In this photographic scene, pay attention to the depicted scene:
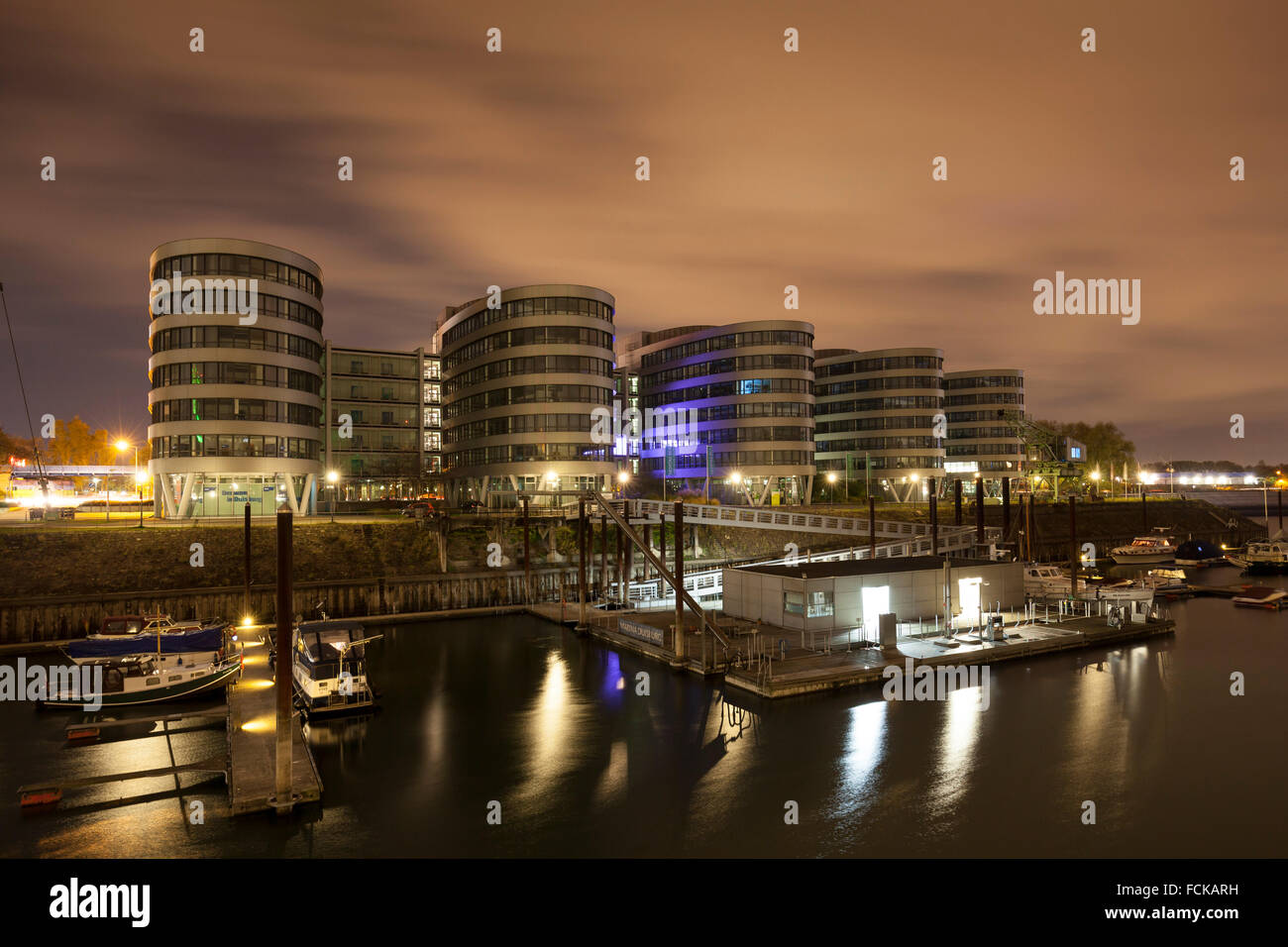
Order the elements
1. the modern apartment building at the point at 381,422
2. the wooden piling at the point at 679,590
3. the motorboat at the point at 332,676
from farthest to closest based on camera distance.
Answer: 1. the modern apartment building at the point at 381,422
2. the wooden piling at the point at 679,590
3. the motorboat at the point at 332,676

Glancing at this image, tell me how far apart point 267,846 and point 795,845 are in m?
14.4

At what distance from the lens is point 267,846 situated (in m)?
20.1

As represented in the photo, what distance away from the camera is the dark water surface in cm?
2031

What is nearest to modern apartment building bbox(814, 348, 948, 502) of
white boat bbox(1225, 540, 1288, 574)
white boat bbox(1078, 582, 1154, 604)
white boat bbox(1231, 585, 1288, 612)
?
white boat bbox(1225, 540, 1288, 574)

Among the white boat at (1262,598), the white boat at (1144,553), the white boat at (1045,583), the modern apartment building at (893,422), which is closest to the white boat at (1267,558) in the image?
the white boat at (1144,553)

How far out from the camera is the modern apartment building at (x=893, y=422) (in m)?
128

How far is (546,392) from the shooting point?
3359 inches

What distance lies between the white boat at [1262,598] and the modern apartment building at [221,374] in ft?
269

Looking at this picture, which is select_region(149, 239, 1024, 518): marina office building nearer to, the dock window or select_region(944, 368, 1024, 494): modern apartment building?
select_region(944, 368, 1024, 494): modern apartment building

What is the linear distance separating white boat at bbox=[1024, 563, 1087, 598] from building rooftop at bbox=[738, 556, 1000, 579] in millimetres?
13202

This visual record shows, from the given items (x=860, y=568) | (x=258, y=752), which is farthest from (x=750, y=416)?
(x=258, y=752)

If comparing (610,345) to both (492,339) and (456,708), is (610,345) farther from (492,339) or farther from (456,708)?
(456,708)

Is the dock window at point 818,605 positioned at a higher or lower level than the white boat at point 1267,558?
higher

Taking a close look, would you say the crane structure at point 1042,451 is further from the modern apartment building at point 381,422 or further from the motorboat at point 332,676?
the motorboat at point 332,676
